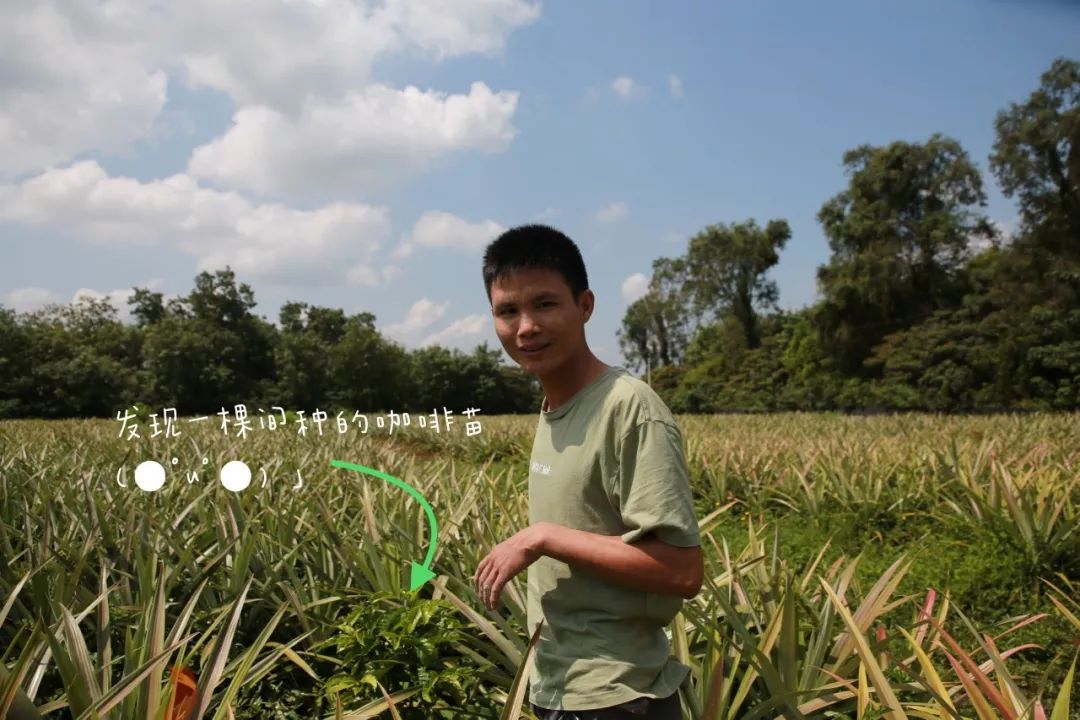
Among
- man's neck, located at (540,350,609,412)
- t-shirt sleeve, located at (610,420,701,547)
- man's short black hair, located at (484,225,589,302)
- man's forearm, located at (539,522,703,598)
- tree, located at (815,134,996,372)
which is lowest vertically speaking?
man's forearm, located at (539,522,703,598)

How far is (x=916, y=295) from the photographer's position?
26.2 metres

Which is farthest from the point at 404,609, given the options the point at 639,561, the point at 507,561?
the point at 639,561

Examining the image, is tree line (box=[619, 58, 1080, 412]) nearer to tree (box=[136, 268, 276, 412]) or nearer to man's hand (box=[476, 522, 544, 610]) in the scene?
man's hand (box=[476, 522, 544, 610])

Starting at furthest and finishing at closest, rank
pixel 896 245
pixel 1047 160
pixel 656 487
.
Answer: pixel 896 245 → pixel 1047 160 → pixel 656 487

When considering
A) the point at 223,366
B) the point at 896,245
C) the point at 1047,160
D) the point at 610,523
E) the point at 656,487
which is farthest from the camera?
the point at 223,366

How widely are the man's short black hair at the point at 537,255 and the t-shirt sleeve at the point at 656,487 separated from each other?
0.93 feet

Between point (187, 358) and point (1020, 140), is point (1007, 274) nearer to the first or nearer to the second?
point (1020, 140)

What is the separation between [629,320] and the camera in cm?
5297

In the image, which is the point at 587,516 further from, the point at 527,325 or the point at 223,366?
the point at 223,366

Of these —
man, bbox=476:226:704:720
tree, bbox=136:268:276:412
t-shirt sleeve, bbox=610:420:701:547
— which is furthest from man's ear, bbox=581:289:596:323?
tree, bbox=136:268:276:412

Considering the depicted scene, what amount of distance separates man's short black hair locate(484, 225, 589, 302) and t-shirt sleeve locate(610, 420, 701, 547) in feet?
0.93

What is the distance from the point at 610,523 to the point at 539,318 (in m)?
0.35

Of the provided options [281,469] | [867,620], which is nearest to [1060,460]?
[867,620]

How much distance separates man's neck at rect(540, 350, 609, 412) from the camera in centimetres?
116
